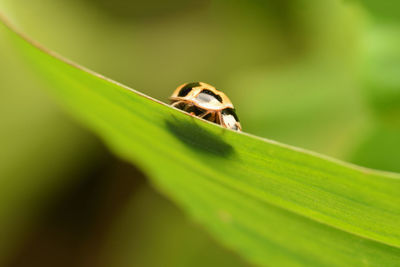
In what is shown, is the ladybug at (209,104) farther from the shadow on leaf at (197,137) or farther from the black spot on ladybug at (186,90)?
the shadow on leaf at (197,137)

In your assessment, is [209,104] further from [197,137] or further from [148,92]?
[148,92]

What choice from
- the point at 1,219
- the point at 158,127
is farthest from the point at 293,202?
the point at 1,219

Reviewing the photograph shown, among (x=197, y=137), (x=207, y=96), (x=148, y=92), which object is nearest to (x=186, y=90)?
(x=207, y=96)

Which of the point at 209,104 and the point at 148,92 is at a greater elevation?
the point at 209,104

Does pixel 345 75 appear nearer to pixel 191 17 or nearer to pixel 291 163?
pixel 191 17

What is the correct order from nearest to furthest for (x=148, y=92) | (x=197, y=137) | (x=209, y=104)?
(x=197, y=137), (x=209, y=104), (x=148, y=92)

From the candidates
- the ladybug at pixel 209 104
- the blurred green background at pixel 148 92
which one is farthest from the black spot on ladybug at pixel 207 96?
the blurred green background at pixel 148 92

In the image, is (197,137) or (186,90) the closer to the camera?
(197,137)

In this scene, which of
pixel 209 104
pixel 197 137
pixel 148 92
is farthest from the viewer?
pixel 148 92
